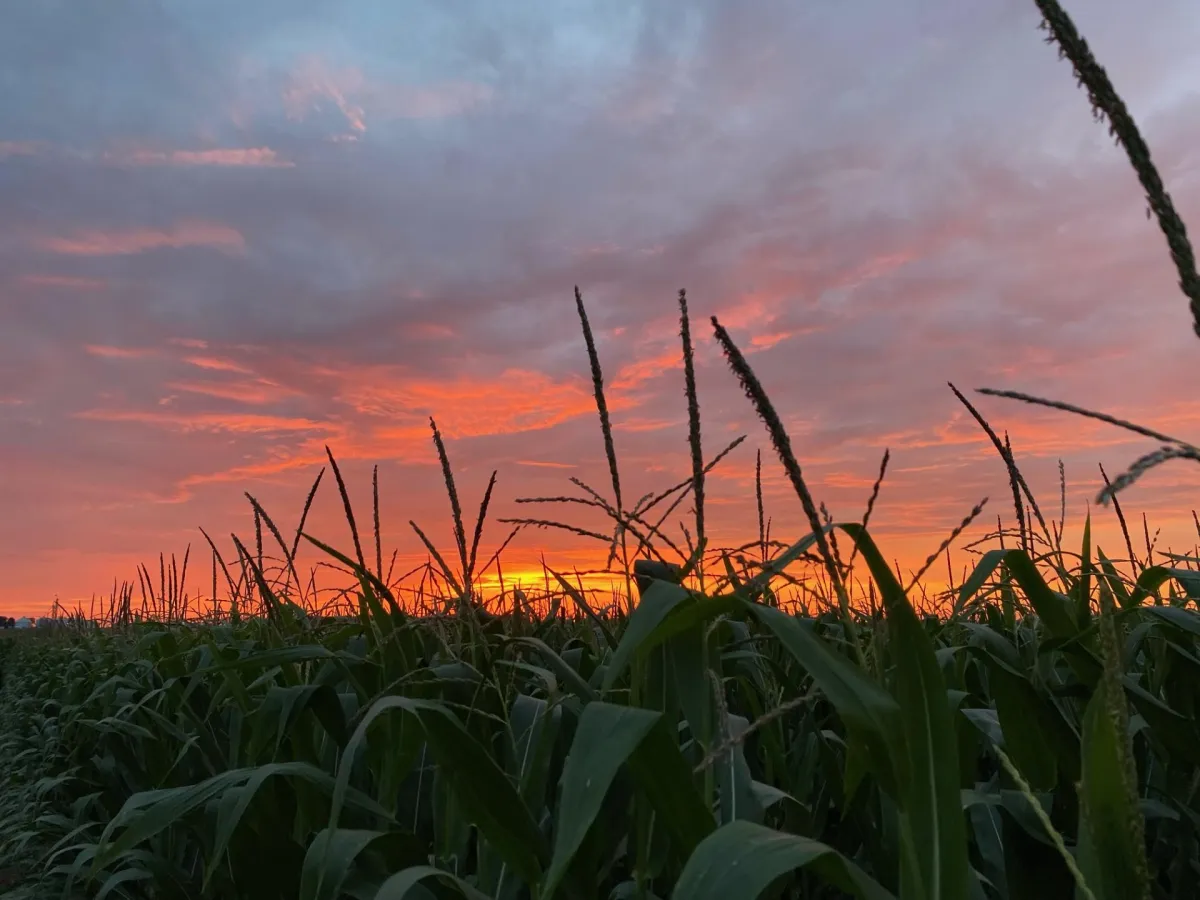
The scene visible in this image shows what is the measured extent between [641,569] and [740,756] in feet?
1.24

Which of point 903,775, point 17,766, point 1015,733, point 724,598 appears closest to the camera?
point 903,775

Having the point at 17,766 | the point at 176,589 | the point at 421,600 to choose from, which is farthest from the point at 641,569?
the point at 176,589

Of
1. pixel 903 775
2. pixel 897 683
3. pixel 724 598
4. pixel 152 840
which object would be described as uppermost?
pixel 724 598

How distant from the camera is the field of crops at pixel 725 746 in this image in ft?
3.76

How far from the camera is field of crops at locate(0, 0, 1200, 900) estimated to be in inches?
45.1

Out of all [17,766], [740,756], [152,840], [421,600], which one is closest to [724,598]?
[740,756]

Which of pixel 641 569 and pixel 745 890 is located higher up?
pixel 641 569

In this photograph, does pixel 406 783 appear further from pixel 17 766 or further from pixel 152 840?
pixel 17 766

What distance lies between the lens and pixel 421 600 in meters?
3.88

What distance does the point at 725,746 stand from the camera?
3.13ft

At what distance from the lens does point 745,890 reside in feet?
3.32

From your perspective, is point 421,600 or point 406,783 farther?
point 421,600

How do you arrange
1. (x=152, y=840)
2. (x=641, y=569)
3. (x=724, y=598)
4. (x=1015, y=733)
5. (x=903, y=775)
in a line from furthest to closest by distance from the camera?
(x=152, y=840)
(x=1015, y=733)
(x=641, y=569)
(x=724, y=598)
(x=903, y=775)

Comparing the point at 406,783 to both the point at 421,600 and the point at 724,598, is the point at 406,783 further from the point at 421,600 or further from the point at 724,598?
the point at 724,598
